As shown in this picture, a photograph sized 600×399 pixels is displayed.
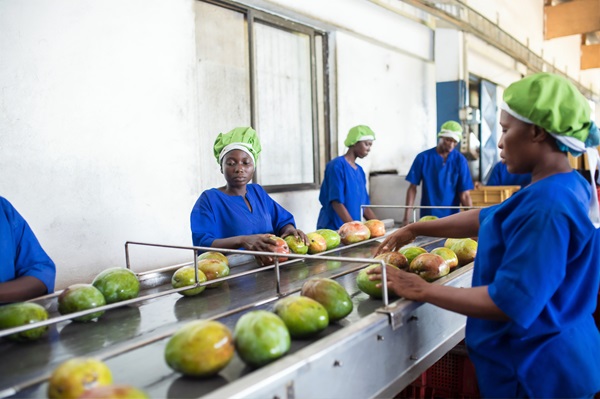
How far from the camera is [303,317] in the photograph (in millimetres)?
1414

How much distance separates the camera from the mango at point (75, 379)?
3.45 ft

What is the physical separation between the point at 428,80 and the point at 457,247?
528 centimetres

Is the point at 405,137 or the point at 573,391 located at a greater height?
the point at 405,137

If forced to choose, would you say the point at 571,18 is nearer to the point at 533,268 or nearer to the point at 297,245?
the point at 297,245

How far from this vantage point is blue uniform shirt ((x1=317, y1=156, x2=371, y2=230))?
433 cm

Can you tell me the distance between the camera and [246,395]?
1059mm

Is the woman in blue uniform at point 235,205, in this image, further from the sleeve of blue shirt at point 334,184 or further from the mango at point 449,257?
the sleeve of blue shirt at point 334,184

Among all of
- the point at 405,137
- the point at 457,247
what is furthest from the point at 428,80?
the point at 457,247

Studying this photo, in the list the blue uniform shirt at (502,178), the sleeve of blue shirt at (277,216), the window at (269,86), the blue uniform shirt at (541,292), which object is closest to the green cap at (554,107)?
the blue uniform shirt at (541,292)

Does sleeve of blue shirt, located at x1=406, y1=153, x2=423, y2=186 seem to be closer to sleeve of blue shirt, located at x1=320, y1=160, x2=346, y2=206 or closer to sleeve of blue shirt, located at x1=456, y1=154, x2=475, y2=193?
sleeve of blue shirt, located at x1=456, y1=154, x2=475, y2=193

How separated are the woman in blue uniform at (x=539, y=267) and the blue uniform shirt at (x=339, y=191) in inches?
110

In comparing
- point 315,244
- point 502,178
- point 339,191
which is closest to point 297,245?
point 315,244

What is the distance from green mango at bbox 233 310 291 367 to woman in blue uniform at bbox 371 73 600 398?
44 cm

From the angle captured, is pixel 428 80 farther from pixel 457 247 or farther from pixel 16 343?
pixel 16 343
